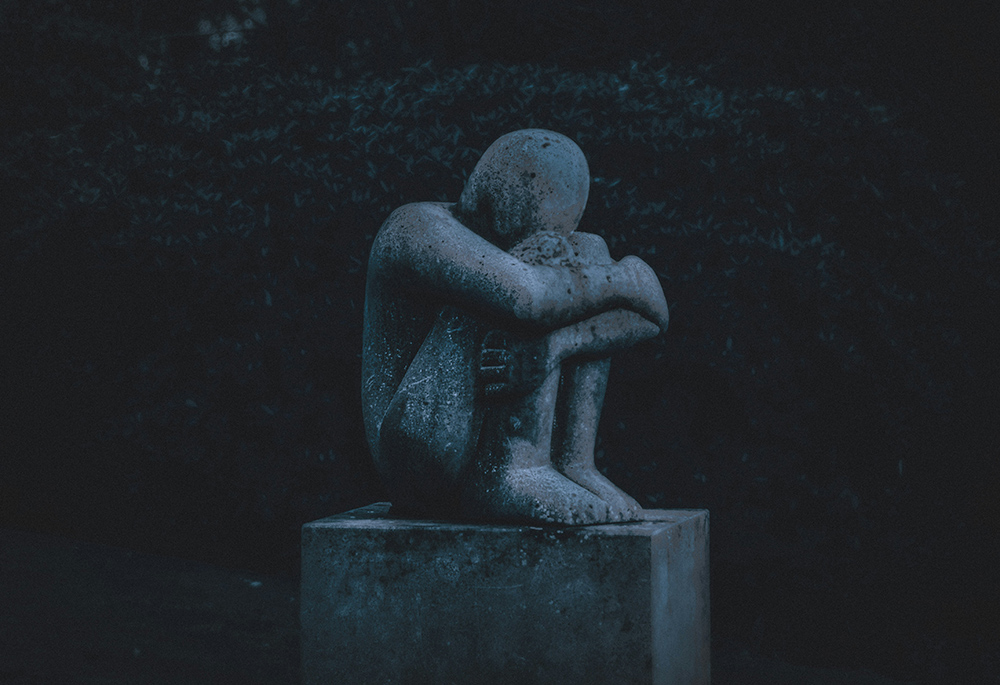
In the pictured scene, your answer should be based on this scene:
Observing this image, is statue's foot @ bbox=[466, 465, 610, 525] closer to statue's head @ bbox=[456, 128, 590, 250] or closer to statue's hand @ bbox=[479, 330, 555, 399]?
statue's hand @ bbox=[479, 330, 555, 399]

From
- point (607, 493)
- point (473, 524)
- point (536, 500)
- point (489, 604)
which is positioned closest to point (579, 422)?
point (607, 493)

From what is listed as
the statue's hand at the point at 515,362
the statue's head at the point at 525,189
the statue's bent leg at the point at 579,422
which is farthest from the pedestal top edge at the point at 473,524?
the statue's head at the point at 525,189

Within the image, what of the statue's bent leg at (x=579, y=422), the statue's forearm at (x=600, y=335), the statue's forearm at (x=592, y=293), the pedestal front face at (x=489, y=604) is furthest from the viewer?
the statue's bent leg at (x=579, y=422)

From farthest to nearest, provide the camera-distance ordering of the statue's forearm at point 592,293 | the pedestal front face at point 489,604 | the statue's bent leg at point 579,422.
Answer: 1. the statue's bent leg at point 579,422
2. the statue's forearm at point 592,293
3. the pedestal front face at point 489,604

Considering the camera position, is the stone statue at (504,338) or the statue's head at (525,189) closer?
the stone statue at (504,338)

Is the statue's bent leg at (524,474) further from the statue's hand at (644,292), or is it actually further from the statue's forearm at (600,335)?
the statue's hand at (644,292)

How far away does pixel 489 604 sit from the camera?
101 inches

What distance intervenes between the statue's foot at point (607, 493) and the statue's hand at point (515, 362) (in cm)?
28

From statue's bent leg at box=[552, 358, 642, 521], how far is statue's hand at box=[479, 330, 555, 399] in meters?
0.14

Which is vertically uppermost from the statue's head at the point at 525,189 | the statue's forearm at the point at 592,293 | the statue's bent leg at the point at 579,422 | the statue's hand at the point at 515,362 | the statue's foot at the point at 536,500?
the statue's head at the point at 525,189

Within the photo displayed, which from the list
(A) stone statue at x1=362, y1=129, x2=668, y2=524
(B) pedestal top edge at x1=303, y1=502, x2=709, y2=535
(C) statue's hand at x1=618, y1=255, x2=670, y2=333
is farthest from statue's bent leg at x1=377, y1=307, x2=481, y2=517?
(C) statue's hand at x1=618, y1=255, x2=670, y2=333

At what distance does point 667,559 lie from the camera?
2.63 m

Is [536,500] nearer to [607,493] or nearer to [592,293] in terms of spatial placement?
[607,493]

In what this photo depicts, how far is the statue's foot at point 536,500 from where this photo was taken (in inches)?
103
